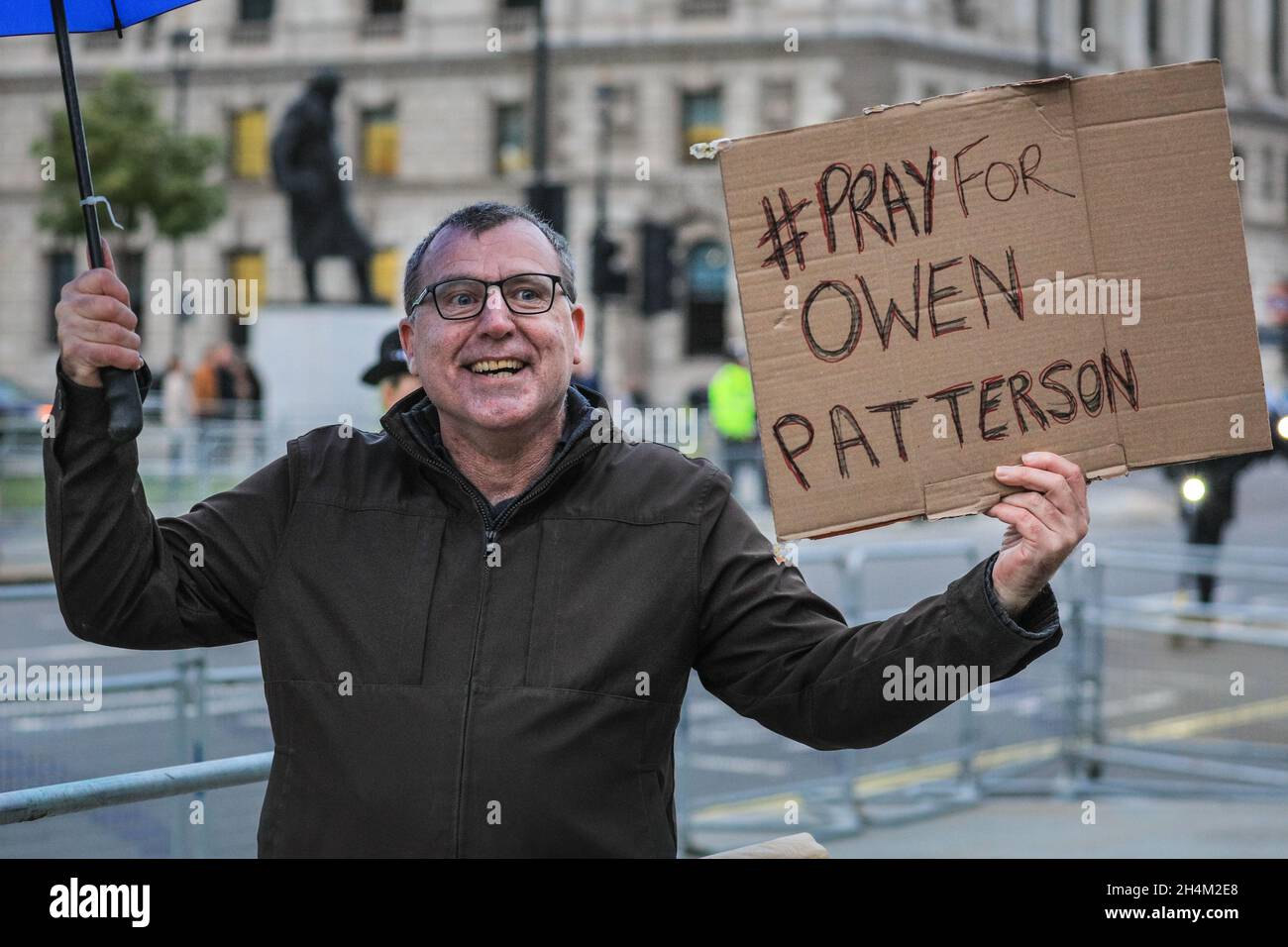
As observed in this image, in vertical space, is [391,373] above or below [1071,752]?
above

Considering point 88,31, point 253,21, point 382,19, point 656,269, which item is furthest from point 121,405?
point 253,21

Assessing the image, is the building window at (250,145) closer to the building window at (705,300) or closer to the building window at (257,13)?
the building window at (257,13)

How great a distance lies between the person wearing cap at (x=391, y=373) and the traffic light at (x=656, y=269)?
46.9 feet

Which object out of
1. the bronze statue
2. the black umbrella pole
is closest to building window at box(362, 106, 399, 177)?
the bronze statue

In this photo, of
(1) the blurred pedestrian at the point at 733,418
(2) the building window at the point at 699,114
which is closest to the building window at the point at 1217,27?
(2) the building window at the point at 699,114

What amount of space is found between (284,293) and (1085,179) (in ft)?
141

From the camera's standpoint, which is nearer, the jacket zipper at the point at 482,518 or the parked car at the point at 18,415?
the jacket zipper at the point at 482,518

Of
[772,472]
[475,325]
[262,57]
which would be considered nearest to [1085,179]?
[772,472]

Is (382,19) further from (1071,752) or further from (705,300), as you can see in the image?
(1071,752)

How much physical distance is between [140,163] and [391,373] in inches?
1265

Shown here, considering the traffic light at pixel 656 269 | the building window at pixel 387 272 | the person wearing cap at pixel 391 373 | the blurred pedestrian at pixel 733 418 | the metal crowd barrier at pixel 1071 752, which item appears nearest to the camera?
the person wearing cap at pixel 391 373

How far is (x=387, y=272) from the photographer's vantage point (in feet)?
143

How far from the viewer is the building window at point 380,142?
45.0 metres

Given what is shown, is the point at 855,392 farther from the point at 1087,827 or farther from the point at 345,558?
the point at 1087,827
